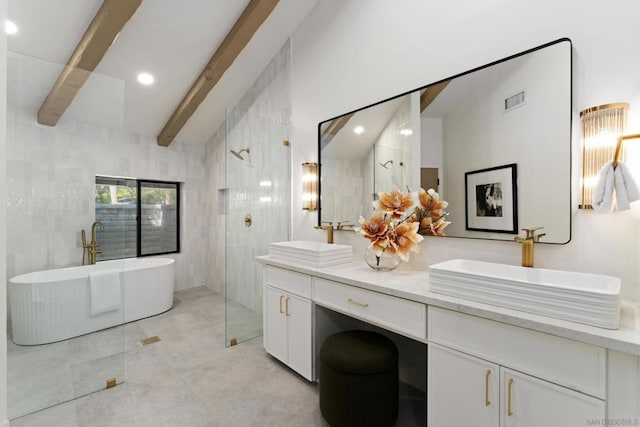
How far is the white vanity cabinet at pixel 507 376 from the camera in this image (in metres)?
1.01

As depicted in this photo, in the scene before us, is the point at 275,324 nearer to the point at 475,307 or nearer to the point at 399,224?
the point at 399,224

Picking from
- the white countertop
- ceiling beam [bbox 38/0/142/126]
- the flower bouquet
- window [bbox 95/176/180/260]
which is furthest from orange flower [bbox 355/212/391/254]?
window [bbox 95/176/180/260]

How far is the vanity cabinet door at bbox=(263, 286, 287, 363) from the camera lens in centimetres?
232

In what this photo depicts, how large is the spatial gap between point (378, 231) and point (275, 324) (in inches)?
48.3

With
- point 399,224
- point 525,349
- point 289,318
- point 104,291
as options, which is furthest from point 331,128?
point 104,291

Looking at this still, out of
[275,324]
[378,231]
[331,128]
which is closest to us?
[378,231]

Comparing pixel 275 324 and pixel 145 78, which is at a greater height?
pixel 145 78

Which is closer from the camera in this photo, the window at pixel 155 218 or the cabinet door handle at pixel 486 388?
the cabinet door handle at pixel 486 388

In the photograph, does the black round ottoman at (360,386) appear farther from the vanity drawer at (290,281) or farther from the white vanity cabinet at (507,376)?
the vanity drawer at (290,281)

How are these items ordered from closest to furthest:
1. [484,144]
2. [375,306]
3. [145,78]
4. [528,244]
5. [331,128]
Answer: [528,244], [375,306], [484,144], [331,128], [145,78]

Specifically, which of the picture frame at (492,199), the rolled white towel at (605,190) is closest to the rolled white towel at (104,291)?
the picture frame at (492,199)

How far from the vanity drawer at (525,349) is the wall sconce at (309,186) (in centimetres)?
176

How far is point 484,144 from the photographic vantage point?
177 cm

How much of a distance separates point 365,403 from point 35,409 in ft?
7.04
